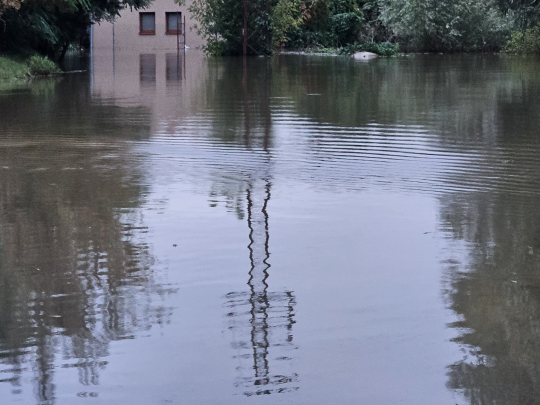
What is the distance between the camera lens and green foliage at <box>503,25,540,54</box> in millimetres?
45906

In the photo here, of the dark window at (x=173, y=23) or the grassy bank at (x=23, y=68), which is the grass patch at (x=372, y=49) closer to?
the dark window at (x=173, y=23)

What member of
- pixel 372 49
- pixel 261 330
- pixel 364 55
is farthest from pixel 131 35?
pixel 261 330

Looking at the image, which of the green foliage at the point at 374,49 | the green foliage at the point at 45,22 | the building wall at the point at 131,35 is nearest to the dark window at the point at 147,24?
the building wall at the point at 131,35

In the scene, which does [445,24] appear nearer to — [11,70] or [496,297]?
[11,70]

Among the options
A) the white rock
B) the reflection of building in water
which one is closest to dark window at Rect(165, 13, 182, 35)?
the white rock

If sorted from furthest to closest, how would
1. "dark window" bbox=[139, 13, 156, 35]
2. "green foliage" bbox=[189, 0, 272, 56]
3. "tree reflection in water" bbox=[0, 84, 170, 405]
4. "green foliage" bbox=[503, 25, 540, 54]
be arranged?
"dark window" bbox=[139, 13, 156, 35]
"green foliage" bbox=[189, 0, 272, 56]
"green foliage" bbox=[503, 25, 540, 54]
"tree reflection in water" bbox=[0, 84, 170, 405]

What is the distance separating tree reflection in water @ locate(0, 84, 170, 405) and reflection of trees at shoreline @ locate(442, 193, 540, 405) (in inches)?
69.4

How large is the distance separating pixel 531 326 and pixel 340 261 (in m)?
1.62

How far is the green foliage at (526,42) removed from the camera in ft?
151

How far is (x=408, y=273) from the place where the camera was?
617 centimetres

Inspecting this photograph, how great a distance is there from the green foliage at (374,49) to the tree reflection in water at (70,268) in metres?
37.1

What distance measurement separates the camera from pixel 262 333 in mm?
5066

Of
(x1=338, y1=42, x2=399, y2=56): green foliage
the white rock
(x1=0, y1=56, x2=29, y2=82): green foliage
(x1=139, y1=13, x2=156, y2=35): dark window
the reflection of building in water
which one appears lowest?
the reflection of building in water

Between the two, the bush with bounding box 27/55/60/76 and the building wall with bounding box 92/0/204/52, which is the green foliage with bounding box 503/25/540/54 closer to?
the building wall with bounding box 92/0/204/52
